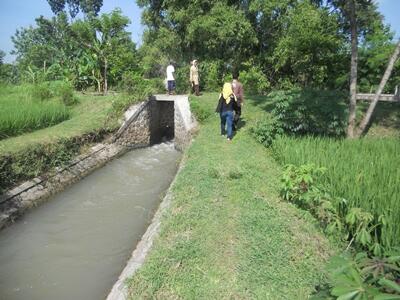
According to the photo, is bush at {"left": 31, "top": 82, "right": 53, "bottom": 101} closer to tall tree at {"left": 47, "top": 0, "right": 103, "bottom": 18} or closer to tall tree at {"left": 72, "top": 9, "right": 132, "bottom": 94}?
tall tree at {"left": 72, "top": 9, "right": 132, "bottom": 94}

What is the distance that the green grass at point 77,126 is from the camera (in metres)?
8.38

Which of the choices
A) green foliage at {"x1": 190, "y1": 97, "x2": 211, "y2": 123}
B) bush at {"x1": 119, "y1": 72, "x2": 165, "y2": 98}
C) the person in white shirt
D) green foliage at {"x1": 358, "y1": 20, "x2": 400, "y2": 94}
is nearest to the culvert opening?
bush at {"x1": 119, "y1": 72, "x2": 165, "y2": 98}

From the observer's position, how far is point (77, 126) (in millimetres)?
10914

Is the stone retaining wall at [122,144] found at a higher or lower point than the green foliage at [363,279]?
lower

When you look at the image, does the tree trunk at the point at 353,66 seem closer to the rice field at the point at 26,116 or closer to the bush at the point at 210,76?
the bush at the point at 210,76

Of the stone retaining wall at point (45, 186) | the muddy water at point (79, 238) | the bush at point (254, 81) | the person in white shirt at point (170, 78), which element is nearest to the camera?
the muddy water at point (79, 238)

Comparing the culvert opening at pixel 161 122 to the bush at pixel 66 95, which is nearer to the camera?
the bush at pixel 66 95

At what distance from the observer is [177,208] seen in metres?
5.73

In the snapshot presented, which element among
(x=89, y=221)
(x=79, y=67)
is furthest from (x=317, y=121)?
(x=79, y=67)

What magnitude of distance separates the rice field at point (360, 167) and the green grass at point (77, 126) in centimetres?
568

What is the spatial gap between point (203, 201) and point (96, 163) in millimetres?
5467

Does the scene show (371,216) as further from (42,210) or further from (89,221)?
(42,210)

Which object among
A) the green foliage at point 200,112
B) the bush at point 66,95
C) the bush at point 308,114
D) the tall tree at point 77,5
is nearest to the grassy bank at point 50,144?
the bush at point 66,95

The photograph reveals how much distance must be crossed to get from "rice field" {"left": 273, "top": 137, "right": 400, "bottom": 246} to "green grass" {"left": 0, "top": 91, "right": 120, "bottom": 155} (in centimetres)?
568
